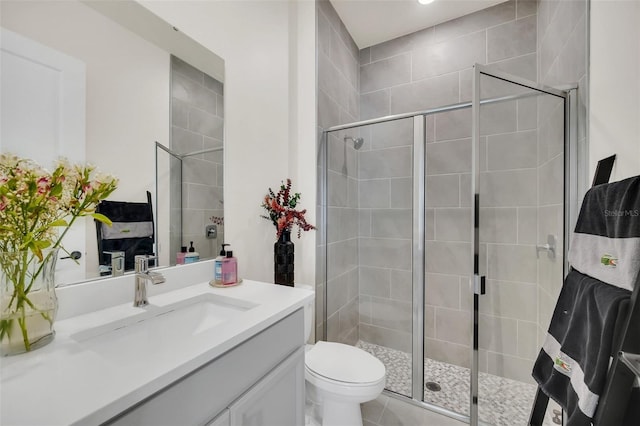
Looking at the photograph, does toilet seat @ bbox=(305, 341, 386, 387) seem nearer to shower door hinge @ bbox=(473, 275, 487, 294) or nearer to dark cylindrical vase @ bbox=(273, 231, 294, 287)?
dark cylindrical vase @ bbox=(273, 231, 294, 287)

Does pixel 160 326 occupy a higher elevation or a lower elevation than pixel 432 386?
higher

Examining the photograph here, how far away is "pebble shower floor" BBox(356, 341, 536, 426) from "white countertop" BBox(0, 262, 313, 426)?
3.67 ft

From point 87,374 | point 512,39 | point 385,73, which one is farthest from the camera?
point 385,73

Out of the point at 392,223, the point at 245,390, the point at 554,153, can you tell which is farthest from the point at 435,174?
the point at 245,390

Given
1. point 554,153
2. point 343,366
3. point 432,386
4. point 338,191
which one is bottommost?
point 432,386

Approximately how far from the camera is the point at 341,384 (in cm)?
127

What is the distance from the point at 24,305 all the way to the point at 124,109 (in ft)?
2.29

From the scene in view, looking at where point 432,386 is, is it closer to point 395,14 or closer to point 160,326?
point 160,326

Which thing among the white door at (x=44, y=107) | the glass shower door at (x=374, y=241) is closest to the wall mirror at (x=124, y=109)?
the white door at (x=44, y=107)

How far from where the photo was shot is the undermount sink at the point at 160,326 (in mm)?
747

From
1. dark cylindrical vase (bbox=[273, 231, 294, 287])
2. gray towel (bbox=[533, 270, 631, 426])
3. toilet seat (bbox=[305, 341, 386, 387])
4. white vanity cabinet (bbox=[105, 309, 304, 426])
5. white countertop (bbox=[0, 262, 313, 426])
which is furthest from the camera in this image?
dark cylindrical vase (bbox=[273, 231, 294, 287])

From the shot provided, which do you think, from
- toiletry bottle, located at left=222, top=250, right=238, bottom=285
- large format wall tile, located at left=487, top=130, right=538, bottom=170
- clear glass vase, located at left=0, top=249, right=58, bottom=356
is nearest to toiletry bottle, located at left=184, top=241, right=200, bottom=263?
toiletry bottle, located at left=222, top=250, right=238, bottom=285

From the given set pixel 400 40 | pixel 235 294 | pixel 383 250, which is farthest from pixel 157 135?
pixel 400 40

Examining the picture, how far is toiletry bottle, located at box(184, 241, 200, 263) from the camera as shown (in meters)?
1.24
